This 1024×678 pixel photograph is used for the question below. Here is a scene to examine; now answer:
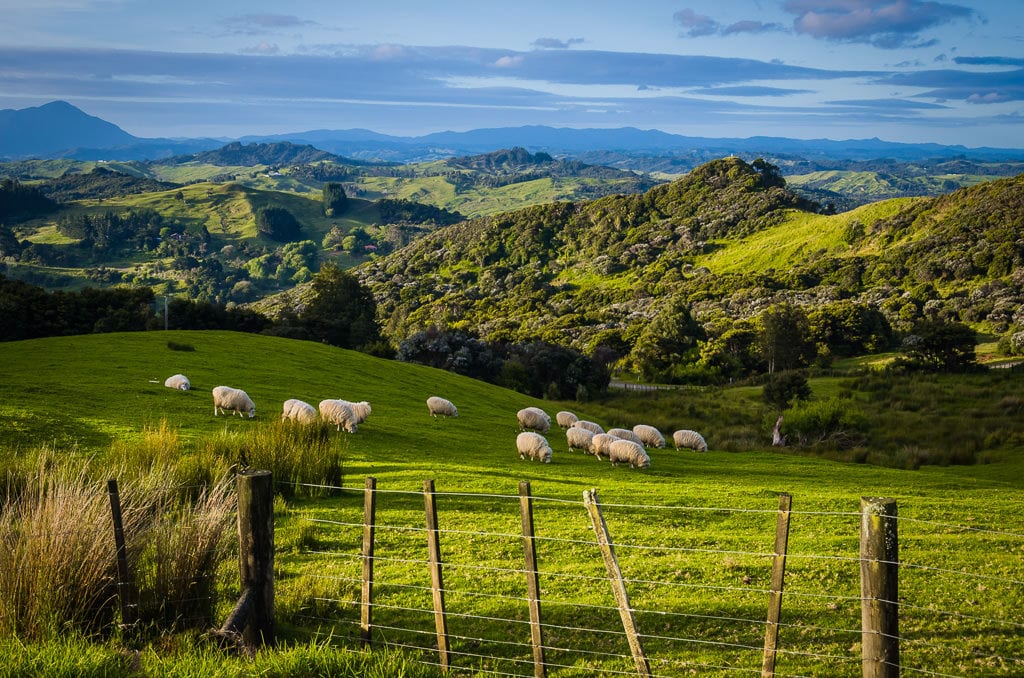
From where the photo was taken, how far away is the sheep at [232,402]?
940 inches

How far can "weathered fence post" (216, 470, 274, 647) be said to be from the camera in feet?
23.5

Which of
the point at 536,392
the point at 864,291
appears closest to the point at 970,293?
the point at 864,291

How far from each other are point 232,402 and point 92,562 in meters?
17.3

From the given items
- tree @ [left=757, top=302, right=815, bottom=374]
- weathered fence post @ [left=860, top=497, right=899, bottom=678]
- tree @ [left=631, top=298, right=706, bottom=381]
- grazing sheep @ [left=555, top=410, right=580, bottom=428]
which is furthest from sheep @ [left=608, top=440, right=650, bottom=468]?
tree @ [left=757, top=302, right=815, bottom=374]

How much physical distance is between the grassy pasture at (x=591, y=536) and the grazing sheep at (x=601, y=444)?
0.50 metres

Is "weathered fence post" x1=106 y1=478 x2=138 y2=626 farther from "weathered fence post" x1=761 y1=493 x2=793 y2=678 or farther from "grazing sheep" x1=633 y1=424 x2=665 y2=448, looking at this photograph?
"grazing sheep" x1=633 y1=424 x2=665 y2=448

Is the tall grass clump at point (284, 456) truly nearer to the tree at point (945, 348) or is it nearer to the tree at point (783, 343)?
the tree at point (945, 348)

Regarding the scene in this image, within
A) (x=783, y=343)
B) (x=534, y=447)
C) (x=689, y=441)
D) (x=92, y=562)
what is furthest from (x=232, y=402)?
(x=783, y=343)

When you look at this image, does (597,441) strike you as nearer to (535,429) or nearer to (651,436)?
(651,436)

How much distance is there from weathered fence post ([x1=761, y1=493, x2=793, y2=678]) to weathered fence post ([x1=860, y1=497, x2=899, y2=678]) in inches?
22.6

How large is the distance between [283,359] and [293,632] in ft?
99.9

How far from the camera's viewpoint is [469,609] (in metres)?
9.35

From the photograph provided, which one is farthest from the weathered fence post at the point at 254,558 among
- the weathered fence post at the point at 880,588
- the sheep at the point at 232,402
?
the sheep at the point at 232,402

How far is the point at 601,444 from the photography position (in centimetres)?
2308
